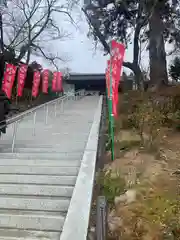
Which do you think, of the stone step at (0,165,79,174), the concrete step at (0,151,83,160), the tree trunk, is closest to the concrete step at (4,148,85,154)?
the concrete step at (0,151,83,160)

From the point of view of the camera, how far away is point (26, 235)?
155 inches

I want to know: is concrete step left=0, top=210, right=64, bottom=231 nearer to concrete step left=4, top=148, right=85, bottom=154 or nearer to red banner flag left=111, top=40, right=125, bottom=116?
concrete step left=4, top=148, right=85, bottom=154

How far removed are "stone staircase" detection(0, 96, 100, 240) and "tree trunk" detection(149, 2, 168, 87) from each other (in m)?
10.3

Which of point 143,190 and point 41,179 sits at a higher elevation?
point 41,179

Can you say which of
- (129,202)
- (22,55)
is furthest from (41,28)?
(129,202)

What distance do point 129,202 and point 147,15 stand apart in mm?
13992

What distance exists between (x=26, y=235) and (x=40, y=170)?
188 cm

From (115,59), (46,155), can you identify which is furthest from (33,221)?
→ (115,59)

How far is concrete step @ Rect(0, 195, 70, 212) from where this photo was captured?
14.8 ft

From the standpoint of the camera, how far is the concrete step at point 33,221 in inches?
161

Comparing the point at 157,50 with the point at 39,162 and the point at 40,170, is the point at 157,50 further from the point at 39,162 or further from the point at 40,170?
the point at 40,170

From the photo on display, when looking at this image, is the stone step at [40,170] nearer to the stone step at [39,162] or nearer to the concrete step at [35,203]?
the stone step at [39,162]

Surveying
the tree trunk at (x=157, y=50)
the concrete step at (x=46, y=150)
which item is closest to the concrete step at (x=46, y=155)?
the concrete step at (x=46, y=150)

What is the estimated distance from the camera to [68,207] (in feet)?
14.4
